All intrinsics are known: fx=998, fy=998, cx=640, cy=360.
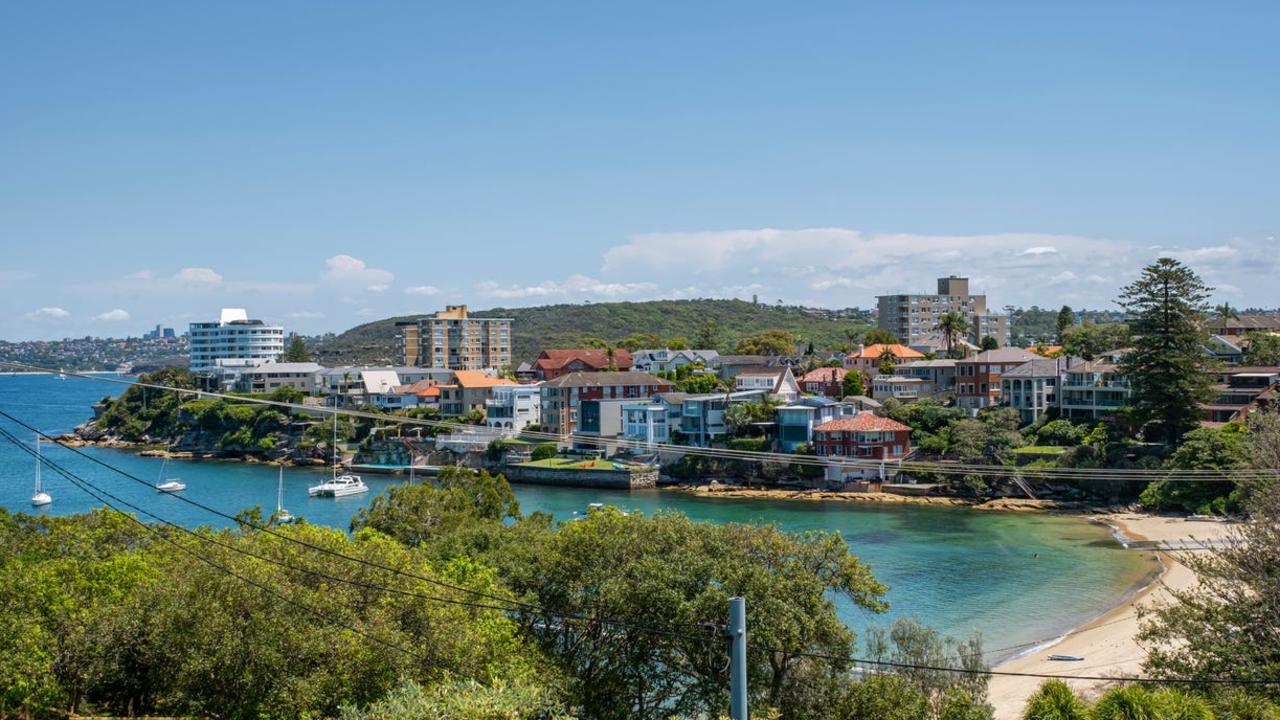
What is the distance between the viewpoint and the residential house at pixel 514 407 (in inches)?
2662

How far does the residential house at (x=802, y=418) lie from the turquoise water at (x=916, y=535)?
6.35 meters

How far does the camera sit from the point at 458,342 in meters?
102

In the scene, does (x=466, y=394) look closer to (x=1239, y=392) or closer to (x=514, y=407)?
(x=514, y=407)

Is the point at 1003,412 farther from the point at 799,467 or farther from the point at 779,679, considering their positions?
the point at 779,679

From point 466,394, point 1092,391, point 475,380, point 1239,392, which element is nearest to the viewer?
point 1239,392

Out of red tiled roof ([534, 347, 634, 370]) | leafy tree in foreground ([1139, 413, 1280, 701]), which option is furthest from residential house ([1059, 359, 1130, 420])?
leafy tree in foreground ([1139, 413, 1280, 701])

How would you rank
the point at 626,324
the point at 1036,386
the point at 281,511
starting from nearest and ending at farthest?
the point at 281,511
the point at 1036,386
the point at 626,324

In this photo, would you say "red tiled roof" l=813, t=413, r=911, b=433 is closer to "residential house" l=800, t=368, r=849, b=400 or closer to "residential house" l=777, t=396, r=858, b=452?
"residential house" l=777, t=396, r=858, b=452

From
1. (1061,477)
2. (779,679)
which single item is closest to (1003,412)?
(1061,477)

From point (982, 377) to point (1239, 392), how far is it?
13558mm

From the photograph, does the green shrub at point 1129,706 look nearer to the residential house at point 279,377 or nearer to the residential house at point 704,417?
the residential house at point 704,417

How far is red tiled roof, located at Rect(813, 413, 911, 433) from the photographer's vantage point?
49.1 m

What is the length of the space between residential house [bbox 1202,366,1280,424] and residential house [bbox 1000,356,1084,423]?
725cm

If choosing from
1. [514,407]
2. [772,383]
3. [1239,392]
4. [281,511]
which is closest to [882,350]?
[772,383]
